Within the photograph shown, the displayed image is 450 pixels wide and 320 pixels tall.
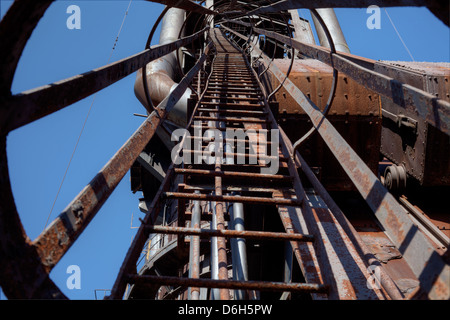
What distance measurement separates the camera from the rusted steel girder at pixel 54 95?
1024 mm

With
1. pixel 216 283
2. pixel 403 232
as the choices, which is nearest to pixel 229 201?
pixel 216 283

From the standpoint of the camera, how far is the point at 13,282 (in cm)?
107

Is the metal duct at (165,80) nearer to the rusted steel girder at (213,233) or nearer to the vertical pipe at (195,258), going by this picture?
the vertical pipe at (195,258)

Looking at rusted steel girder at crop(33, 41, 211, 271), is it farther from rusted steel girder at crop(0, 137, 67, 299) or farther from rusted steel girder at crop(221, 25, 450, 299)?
rusted steel girder at crop(221, 25, 450, 299)

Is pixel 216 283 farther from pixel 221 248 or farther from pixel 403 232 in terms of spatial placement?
pixel 403 232

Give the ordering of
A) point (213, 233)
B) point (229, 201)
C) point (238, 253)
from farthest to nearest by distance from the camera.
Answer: point (238, 253), point (229, 201), point (213, 233)

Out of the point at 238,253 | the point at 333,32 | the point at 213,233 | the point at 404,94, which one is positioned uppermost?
the point at 333,32

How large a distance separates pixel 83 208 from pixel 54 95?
0.58 meters

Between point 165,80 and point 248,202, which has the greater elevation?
point 165,80

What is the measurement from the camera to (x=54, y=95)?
4.14ft

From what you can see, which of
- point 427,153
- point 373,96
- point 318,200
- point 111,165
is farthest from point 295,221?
point 373,96

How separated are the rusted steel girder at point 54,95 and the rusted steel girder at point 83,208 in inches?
18.4
